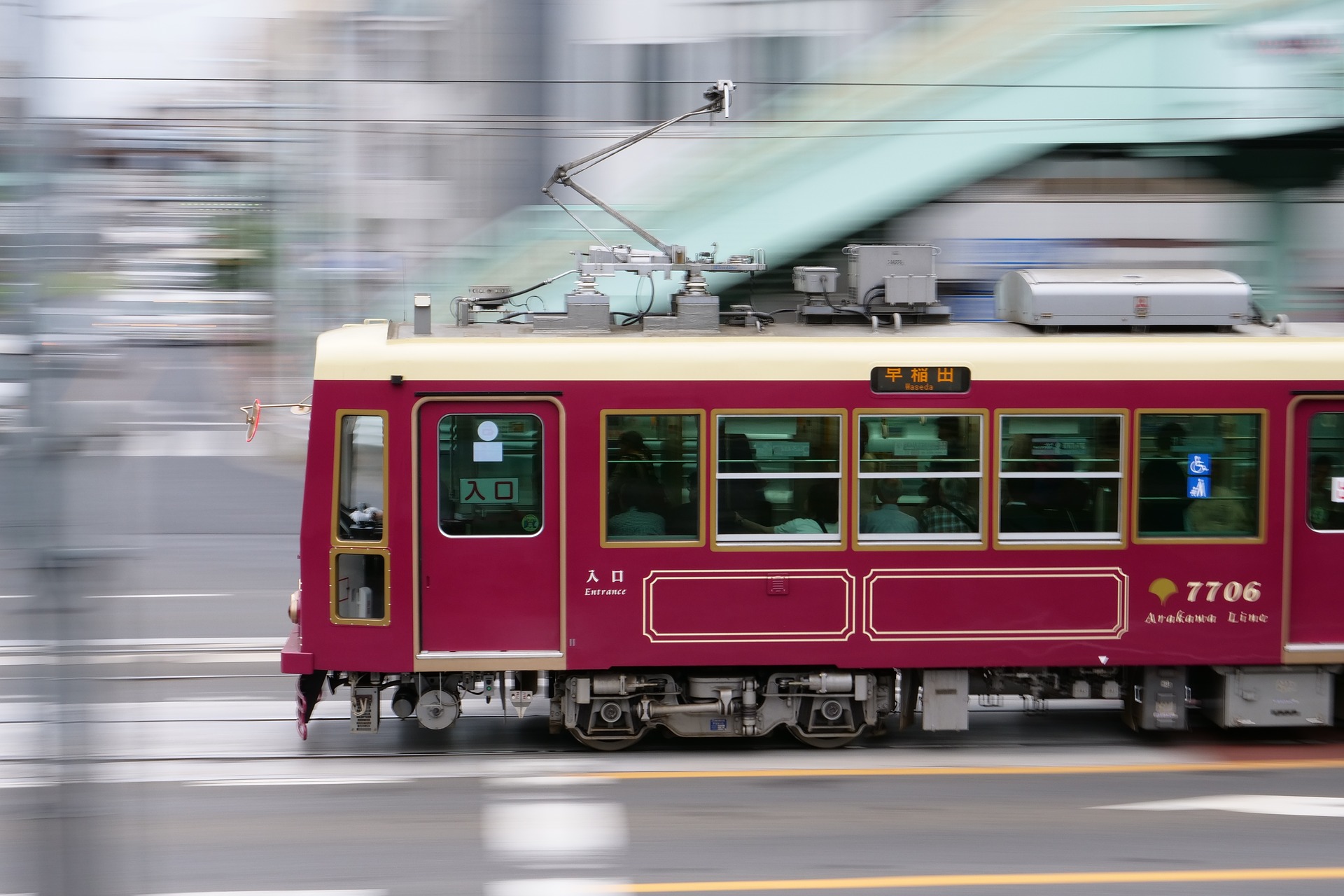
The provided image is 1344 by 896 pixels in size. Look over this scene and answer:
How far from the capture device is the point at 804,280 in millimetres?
10375

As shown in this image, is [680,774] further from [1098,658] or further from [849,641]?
[1098,658]

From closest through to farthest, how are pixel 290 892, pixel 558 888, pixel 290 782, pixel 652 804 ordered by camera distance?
pixel 290 892
pixel 558 888
pixel 652 804
pixel 290 782

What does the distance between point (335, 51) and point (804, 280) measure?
12334mm

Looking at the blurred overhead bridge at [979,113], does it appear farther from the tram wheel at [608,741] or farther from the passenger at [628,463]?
the tram wheel at [608,741]

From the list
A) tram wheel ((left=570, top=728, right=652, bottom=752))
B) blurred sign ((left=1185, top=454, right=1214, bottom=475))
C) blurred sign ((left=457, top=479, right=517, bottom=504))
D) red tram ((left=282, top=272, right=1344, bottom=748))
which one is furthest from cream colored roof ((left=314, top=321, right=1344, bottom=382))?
tram wheel ((left=570, top=728, right=652, bottom=752))

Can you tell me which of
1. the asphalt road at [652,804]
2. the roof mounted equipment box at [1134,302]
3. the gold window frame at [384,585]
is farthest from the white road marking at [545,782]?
the roof mounted equipment box at [1134,302]

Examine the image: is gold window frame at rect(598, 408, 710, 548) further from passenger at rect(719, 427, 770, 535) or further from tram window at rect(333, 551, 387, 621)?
tram window at rect(333, 551, 387, 621)

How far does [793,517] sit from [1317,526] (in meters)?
3.37

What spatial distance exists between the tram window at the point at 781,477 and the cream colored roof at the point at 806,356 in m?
0.31

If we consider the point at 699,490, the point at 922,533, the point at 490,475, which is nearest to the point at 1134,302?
the point at 922,533

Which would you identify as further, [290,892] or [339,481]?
[339,481]

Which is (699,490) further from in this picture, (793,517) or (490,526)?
(490,526)

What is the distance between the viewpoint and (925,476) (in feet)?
30.7

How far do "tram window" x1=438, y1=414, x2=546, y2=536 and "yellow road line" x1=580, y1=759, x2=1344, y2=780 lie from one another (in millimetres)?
1640
